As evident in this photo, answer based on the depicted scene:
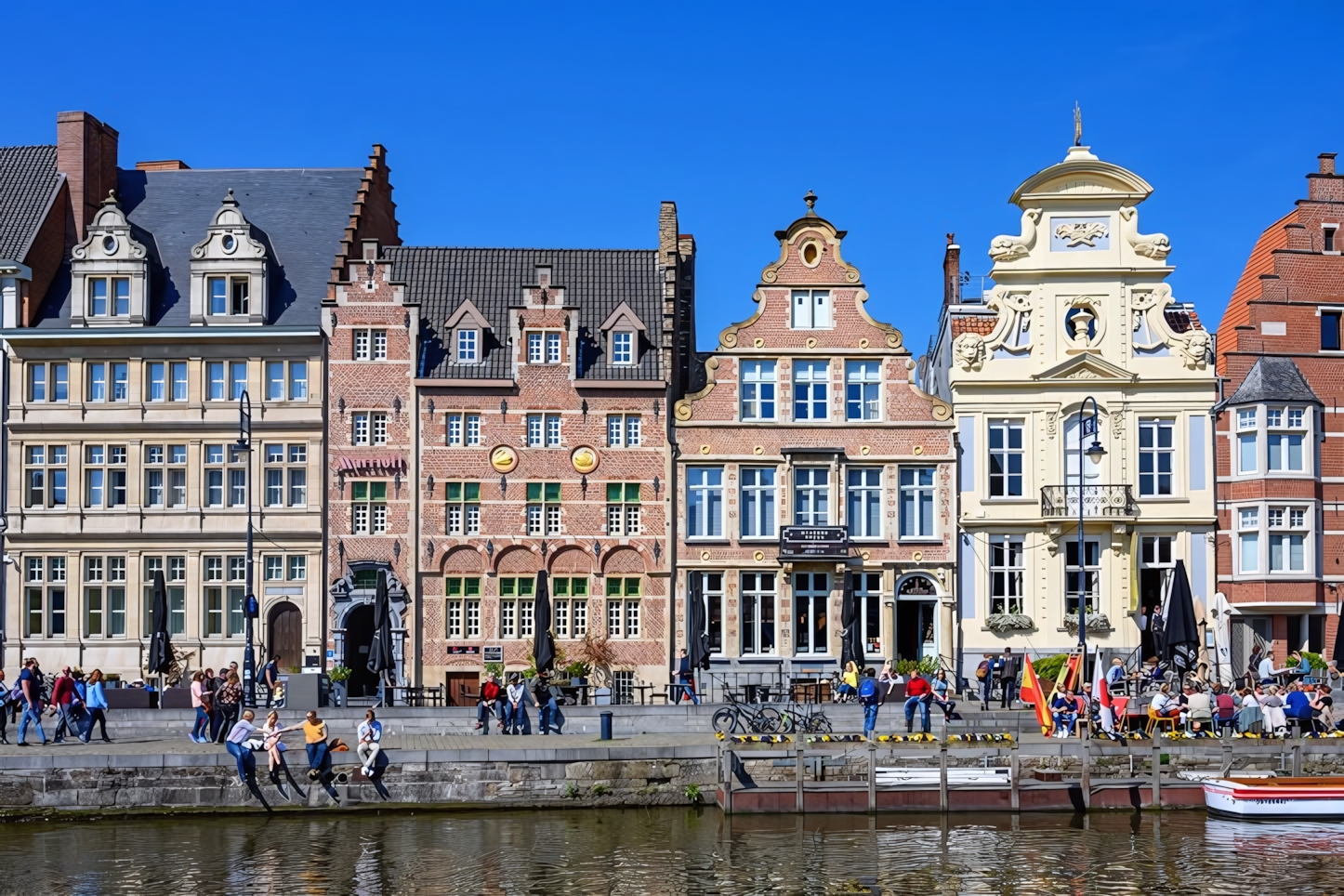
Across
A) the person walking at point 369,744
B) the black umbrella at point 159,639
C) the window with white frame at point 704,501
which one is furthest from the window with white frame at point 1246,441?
the black umbrella at point 159,639

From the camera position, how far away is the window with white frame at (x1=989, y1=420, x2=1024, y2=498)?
43469mm

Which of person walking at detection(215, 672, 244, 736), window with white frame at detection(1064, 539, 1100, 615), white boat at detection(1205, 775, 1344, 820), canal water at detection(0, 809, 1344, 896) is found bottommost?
canal water at detection(0, 809, 1344, 896)

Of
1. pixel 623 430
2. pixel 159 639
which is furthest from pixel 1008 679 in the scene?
pixel 159 639

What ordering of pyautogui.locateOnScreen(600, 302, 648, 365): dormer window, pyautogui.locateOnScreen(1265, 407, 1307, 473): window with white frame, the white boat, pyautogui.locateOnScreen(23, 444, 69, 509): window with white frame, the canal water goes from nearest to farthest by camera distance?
the canal water < the white boat < pyautogui.locateOnScreen(1265, 407, 1307, 473): window with white frame < pyautogui.locateOnScreen(600, 302, 648, 365): dormer window < pyautogui.locateOnScreen(23, 444, 69, 509): window with white frame

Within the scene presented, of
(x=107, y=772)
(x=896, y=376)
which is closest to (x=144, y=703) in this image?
(x=107, y=772)

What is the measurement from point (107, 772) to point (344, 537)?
13.7 meters

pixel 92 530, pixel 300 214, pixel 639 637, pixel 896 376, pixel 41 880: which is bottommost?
pixel 41 880

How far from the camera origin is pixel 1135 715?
34.1m

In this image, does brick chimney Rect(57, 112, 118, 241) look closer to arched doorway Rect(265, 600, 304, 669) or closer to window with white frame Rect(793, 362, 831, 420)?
arched doorway Rect(265, 600, 304, 669)

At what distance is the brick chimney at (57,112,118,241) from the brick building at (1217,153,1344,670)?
2998 cm

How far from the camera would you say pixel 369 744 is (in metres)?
30.6

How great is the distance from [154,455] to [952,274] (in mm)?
23372

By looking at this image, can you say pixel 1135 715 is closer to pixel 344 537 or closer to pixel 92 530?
pixel 344 537

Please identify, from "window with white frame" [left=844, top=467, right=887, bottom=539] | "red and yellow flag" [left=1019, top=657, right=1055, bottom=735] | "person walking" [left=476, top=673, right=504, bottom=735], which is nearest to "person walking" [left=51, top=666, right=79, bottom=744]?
"person walking" [left=476, top=673, right=504, bottom=735]
